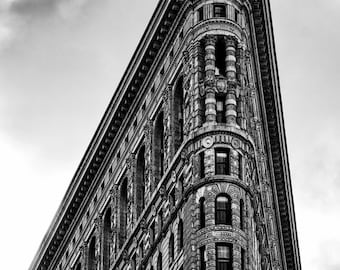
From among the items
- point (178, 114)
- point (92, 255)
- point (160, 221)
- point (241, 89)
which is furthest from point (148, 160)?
point (92, 255)

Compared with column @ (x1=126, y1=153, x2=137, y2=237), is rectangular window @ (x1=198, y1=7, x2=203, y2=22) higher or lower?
higher

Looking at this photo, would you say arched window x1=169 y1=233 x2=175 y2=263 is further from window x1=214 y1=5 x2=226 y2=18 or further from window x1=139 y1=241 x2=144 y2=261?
window x1=214 y1=5 x2=226 y2=18

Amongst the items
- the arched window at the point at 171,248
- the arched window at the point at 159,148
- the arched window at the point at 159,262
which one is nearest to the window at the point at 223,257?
the arched window at the point at 171,248

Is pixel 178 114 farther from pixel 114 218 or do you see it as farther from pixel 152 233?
pixel 114 218

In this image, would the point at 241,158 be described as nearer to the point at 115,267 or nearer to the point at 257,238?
the point at 257,238

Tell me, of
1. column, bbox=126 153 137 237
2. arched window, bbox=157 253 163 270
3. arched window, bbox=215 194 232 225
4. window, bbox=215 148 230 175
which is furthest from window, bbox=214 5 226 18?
arched window, bbox=157 253 163 270

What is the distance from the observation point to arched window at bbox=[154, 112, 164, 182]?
11219 cm

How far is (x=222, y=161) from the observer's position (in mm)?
102312

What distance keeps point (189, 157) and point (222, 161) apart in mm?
2733

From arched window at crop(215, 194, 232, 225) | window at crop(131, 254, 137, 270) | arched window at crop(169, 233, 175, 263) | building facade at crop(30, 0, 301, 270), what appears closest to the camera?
arched window at crop(215, 194, 232, 225)

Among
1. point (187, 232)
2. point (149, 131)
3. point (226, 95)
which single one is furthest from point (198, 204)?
point (149, 131)

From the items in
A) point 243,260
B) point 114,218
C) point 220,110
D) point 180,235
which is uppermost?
point 114,218

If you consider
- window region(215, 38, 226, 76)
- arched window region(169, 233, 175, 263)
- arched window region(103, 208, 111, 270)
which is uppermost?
window region(215, 38, 226, 76)

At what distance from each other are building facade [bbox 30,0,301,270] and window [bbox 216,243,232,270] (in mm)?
88
